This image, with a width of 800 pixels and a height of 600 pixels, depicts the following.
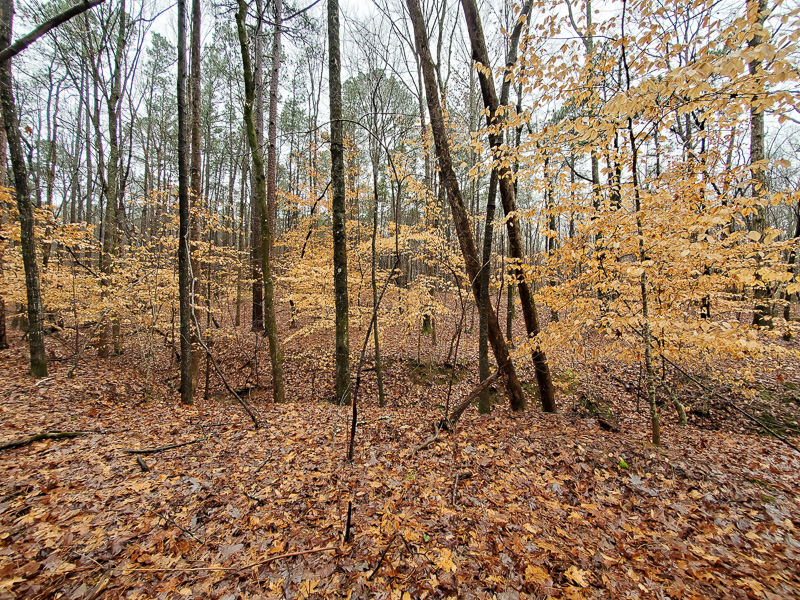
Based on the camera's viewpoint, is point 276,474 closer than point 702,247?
No

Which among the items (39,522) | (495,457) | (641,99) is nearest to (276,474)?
(39,522)

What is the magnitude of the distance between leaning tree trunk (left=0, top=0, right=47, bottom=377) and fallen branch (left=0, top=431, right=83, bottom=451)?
13.5 ft

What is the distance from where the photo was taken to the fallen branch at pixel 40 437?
3.44 m

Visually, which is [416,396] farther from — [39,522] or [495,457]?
[39,522]

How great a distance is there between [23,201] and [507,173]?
29.9 ft

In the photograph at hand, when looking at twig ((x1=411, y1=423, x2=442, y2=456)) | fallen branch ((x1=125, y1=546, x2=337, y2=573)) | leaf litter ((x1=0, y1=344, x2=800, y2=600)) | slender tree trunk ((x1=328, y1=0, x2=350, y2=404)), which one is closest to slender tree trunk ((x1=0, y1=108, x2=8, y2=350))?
leaf litter ((x1=0, y1=344, x2=800, y2=600))

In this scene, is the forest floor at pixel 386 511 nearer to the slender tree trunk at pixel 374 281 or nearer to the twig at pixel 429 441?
the twig at pixel 429 441

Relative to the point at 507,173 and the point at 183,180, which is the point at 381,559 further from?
the point at 183,180

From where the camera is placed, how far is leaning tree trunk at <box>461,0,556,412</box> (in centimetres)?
509

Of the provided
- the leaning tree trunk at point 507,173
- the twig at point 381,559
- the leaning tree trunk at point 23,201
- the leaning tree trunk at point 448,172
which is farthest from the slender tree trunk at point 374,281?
the leaning tree trunk at point 23,201

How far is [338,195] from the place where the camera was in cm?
617

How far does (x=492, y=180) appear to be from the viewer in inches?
214

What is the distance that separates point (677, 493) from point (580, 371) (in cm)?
665

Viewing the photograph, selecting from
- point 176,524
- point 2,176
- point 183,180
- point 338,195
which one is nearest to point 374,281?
point 338,195
